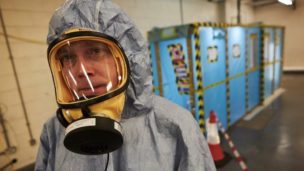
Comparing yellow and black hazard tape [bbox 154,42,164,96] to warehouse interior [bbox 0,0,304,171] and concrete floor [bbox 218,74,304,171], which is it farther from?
concrete floor [bbox 218,74,304,171]

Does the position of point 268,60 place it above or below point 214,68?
below

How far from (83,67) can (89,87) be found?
0.09 m

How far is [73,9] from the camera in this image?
0.81m

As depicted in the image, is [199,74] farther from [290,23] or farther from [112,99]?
[290,23]

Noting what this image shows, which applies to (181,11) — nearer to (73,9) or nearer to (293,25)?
(73,9)

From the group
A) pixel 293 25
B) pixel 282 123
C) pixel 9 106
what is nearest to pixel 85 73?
pixel 9 106

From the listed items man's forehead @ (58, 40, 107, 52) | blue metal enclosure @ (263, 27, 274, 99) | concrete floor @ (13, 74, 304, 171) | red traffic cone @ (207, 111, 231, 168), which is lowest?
concrete floor @ (13, 74, 304, 171)

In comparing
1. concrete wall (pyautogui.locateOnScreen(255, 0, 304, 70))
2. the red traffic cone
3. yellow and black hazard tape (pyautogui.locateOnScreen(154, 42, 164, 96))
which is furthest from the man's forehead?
concrete wall (pyautogui.locateOnScreen(255, 0, 304, 70))

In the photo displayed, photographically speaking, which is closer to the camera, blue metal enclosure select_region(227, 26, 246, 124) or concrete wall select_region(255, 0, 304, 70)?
blue metal enclosure select_region(227, 26, 246, 124)

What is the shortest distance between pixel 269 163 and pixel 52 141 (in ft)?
8.79

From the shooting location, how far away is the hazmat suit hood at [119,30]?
790 millimetres

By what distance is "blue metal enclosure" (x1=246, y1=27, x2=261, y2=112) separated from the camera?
414cm

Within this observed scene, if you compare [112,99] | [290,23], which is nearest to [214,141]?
[112,99]

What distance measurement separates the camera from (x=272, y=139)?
3.16 m
